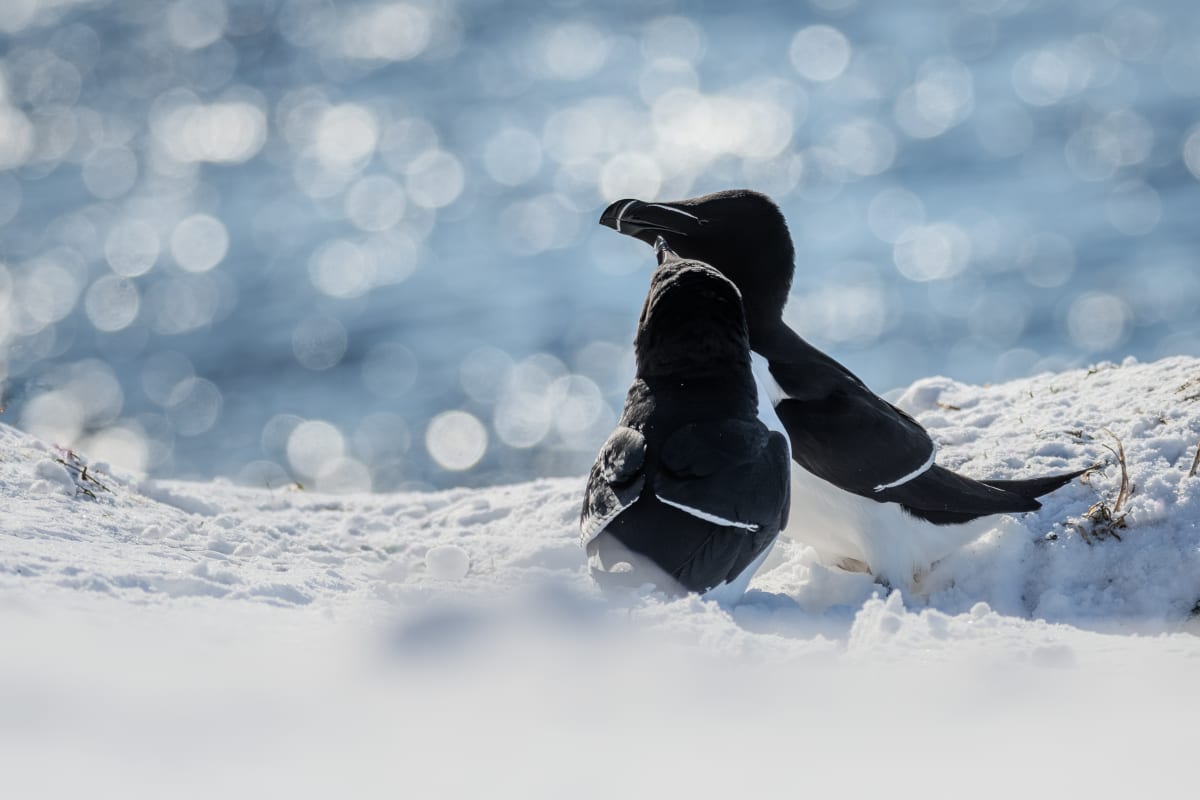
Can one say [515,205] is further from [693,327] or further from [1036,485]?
[693,327]

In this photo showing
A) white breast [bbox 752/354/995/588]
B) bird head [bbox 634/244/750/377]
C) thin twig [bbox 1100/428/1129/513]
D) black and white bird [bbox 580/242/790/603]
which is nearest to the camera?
black and white bird [bbox 580/242/790/603]

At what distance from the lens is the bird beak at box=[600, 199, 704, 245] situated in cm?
561

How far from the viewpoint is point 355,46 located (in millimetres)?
26906

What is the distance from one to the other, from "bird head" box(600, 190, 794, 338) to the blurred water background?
20.9 ft

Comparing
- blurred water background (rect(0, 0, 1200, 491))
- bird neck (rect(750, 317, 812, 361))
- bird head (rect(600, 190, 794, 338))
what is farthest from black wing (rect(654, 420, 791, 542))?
blurred water background (rect(0, 0, 1200, 491))

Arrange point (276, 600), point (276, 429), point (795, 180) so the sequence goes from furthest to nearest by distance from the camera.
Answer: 1. point (795, 180)
2. point (276, 429)
3. point (276, 600)

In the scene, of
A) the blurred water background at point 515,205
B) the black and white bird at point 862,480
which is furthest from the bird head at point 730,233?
the blurred water background at point 515,205

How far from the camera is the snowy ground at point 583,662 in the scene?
2.63 metres

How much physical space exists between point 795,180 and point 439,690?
16818 millimetres

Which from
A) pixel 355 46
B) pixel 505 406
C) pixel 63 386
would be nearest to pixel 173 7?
pixel 355 46

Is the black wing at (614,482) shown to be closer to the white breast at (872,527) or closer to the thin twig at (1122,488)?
the white breast at (872,527)

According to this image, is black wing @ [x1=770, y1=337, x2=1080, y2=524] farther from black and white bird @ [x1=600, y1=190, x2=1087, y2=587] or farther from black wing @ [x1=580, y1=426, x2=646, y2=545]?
black wing @ [x1=580, y1=426, x2=646, y2=545]

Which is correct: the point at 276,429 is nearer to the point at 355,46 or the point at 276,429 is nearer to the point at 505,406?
the point at 505,406

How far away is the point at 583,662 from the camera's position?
3365 mm
